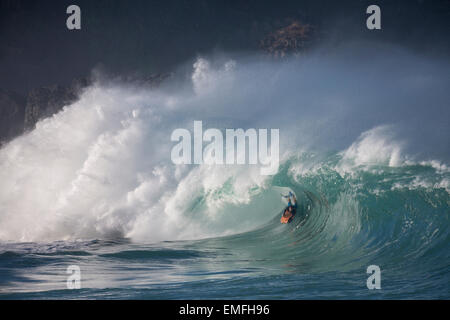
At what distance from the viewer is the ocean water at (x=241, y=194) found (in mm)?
4539

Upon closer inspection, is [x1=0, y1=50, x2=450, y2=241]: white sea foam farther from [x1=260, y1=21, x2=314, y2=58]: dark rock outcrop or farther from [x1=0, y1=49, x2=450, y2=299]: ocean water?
[x1=260, y1=21, x2=314, y2=58]: dark rock outcrop

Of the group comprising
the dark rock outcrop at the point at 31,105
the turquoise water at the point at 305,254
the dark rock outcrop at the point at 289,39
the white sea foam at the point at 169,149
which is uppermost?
the dark rock outcrop at the point at 289,39

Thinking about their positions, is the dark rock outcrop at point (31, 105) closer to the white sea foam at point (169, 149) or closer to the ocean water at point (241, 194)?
the white sea foam at point (169, 149)

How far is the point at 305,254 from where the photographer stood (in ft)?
19.1

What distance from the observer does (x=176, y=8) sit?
17.8 metres

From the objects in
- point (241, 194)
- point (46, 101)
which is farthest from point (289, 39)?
point (46, 101)

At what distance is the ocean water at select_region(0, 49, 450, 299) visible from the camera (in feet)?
14.9

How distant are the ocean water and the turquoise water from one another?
3cm

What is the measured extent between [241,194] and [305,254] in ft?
9.69

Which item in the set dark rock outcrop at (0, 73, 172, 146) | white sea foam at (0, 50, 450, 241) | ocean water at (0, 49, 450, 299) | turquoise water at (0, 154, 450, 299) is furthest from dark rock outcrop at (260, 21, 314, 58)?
turquoise water at (0, 154, 450, 299)

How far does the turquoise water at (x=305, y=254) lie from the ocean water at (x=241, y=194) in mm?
28

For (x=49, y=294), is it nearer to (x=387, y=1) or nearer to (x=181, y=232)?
(x=181, y=232)

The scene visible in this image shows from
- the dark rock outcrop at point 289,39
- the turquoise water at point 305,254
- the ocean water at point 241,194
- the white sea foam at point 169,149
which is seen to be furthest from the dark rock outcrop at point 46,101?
the turquoise water at point 305,254

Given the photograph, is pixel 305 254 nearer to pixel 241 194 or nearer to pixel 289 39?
pixel 241 194
